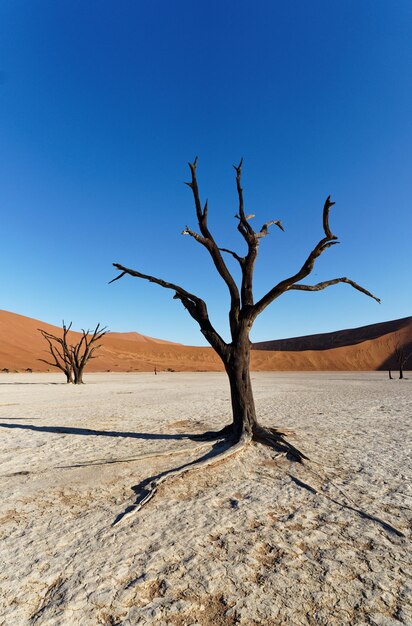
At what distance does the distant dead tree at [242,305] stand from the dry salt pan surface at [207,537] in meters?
0.48

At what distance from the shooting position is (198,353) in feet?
282

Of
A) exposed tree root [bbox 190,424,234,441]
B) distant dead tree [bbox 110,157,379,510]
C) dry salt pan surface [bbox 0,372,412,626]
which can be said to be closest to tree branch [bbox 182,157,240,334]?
distant dead tree [bbox 110,157,379,510]

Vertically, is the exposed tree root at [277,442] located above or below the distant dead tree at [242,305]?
below

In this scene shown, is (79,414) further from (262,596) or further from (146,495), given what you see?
(262,596)

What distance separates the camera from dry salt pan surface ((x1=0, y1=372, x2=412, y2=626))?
242cm

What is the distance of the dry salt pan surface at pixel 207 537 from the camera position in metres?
2.42

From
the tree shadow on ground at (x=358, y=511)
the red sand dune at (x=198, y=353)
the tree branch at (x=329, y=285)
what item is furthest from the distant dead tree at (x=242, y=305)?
the red sand dune at (x=198, y=353)

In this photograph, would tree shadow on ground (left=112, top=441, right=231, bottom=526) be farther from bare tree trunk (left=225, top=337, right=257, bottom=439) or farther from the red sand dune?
the red sand dune

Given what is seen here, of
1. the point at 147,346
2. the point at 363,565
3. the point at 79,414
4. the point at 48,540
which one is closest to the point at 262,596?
the point at 363,565

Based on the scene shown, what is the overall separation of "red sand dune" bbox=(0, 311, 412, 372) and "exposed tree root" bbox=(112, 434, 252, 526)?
49015 millimetres

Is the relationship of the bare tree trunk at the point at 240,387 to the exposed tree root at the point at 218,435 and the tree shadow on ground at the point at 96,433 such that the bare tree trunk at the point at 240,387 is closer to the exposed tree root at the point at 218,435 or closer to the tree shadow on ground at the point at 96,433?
the exposed tree root at the point at 218,435

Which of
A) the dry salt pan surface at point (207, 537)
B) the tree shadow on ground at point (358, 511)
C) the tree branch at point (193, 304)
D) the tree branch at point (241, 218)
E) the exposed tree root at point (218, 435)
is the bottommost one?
the dry salt pan surface at point (207, 537)

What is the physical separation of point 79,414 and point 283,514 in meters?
8.74

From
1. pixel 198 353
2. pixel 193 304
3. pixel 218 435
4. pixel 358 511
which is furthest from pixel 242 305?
pixel 198 353
